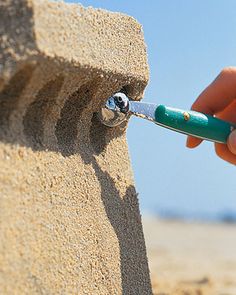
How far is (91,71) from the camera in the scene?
6.07ft

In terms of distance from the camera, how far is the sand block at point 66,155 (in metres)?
1.65

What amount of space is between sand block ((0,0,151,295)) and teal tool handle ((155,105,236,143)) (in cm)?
11

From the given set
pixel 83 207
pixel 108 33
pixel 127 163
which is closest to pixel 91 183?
pixel 83 207

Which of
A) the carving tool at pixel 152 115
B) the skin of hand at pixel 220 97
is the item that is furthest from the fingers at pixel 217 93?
the carving tool at pixel 152 115

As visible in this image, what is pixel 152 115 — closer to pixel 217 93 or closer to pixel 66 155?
pixel 66 155

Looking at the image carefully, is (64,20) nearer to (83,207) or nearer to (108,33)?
(108,33)

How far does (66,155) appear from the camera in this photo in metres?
1.90

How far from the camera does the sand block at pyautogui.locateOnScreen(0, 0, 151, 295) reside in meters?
1.65

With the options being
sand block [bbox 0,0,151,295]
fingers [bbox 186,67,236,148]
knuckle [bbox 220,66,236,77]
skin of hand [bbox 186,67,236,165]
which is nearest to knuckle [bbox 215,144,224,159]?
skin of hand [bbox 186,67,236,165]

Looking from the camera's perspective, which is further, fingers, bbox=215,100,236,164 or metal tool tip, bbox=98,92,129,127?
fingers, bbox=215,100,236,164

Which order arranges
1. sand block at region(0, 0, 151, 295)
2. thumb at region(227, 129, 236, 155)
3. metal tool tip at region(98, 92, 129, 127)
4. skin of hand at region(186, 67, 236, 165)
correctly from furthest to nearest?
skin of hand at region(186, 67, 236, 165) < thumb at region(227, 129, 236, 155) < metal tool tip at region(98, 92, 129, 127) < sand block at region(0, 0, 151, 295)

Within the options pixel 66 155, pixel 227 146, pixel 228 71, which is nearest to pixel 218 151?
pixel 227 146

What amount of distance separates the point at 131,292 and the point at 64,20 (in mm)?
730

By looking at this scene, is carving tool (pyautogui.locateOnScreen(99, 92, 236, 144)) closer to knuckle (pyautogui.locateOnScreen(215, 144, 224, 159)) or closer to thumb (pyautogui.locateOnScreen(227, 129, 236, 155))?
thumb (pyautogui.locateOnScreen(227, 129, 236, 155))
